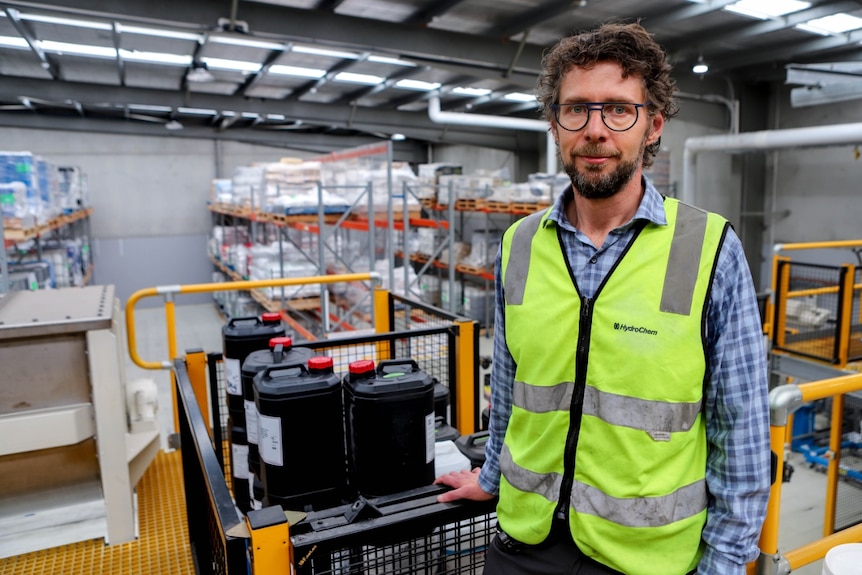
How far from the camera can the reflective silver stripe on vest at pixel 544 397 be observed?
1.34m

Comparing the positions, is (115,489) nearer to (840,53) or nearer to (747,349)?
(747,349)

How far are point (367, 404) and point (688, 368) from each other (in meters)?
1.02

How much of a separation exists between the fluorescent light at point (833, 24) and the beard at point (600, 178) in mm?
7837

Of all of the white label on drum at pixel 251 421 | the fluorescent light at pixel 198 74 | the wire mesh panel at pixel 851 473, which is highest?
the fluorescent light at pixel 198 74

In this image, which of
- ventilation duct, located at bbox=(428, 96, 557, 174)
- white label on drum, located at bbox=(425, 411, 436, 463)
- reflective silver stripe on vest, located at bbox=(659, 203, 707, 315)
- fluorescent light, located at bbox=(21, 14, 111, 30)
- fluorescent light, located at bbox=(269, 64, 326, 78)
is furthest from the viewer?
ventilation duct, located at bbox=(428, 96, 557, 174)

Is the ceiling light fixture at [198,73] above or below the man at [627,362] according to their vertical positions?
above

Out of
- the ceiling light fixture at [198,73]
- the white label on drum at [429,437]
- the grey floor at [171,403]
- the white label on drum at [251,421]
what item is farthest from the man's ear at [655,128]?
the ceiling light fixture at [198,73]

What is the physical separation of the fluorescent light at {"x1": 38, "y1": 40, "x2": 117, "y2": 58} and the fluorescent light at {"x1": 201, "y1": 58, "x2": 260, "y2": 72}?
50.4 inches

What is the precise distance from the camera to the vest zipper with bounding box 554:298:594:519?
1.31m

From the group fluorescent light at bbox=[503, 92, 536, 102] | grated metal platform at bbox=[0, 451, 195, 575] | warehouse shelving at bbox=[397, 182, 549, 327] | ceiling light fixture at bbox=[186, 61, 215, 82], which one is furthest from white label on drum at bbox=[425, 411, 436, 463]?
fluorescent light at bbox=[503, 92, 536, 102]

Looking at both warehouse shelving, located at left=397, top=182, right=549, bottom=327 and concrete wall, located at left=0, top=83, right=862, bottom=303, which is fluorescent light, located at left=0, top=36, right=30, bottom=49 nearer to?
warehouse shelving, located at left=397, top=182, right=549, bottom=327

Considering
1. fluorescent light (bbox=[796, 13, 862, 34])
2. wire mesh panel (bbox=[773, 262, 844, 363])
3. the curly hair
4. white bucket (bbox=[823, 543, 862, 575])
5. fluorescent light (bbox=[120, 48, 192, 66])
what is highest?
fluorescent light (bbox=[120, 48, 192, 66])

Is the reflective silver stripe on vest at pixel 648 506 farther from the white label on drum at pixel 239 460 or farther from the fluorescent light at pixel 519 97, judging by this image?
the fluorescent light at pixel 519 97

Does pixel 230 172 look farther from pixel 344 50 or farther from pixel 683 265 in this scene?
pixel 683 265
